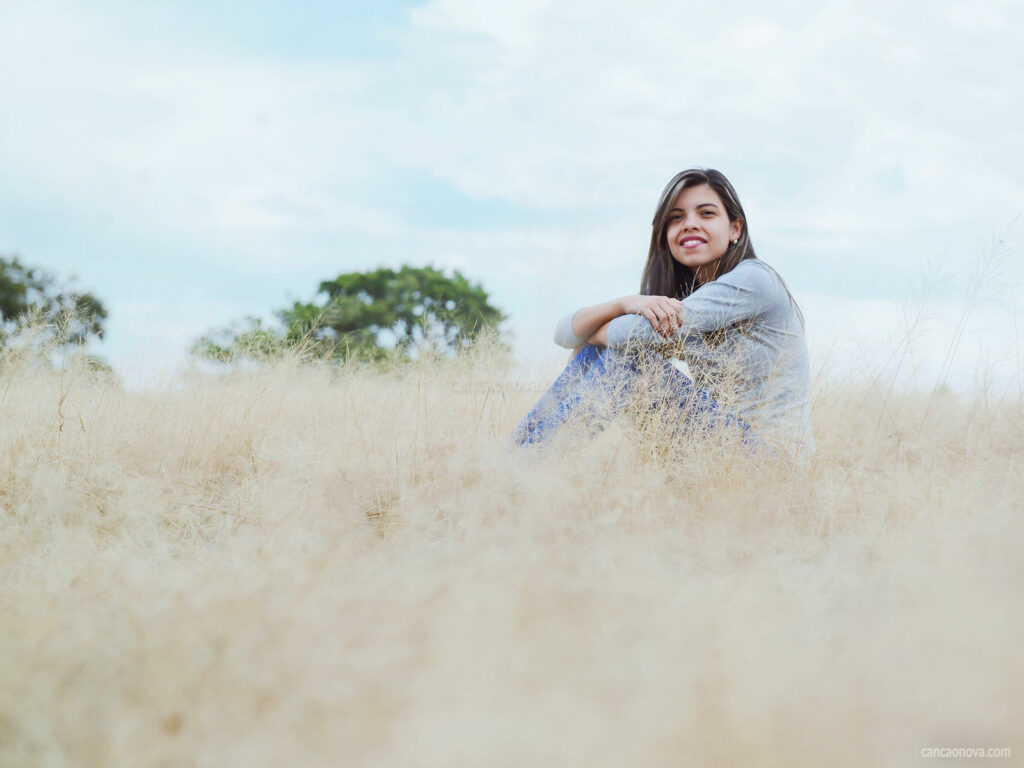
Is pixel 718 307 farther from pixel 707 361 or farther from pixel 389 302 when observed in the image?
pixel 389 302

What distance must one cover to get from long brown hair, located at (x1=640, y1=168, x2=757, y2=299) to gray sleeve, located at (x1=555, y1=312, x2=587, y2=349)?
451 millimetres

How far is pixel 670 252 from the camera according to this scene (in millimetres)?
3016

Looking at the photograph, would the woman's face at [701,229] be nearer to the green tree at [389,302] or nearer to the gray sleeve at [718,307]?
the gray sleeve at [718,307]

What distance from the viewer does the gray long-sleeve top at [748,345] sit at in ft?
8.13

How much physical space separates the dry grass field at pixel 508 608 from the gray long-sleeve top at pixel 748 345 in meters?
0.25

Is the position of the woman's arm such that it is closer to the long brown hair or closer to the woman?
the woman

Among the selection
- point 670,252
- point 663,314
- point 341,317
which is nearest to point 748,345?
point 663,314

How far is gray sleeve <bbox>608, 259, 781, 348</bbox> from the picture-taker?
247cm

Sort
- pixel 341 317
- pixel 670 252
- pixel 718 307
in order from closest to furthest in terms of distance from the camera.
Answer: pixel 718 307 < pixel 670 252 < pixel 341 317

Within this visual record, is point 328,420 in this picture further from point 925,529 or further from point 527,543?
point 925,529

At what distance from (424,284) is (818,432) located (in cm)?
1124

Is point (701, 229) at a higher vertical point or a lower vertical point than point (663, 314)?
higher

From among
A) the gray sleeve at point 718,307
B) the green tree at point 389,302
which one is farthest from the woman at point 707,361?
the green tree at point 389,302

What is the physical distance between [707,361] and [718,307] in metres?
0.21
